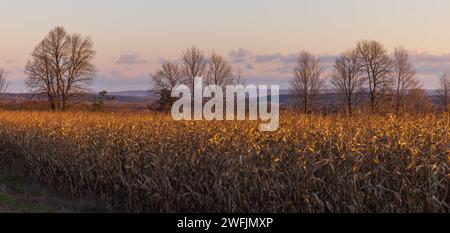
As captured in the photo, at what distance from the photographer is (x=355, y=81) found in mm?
69875

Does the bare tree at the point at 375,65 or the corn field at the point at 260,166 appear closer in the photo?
the corn field at the point at 260,166

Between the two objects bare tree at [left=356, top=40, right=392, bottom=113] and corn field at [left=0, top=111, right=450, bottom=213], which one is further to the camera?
bare tree at [left=356, top=40, right=392, bottom=113]

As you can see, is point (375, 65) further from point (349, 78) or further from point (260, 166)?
point (260, 166)

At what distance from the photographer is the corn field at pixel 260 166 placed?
7273mm

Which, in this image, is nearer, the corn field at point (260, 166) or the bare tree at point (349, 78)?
the corn field at point (260, 166)

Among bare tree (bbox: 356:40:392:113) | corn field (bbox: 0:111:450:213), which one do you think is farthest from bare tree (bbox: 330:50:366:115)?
corn field (bbox: 0:111:450:213)

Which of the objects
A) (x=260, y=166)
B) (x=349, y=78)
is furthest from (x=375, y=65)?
(x=260, y=166)

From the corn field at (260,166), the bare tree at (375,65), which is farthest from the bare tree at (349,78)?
the corn field at (260,166)

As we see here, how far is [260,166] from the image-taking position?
8.77 metres

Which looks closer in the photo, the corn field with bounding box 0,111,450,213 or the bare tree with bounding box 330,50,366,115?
the corn field with bounding box 0,111,450,213

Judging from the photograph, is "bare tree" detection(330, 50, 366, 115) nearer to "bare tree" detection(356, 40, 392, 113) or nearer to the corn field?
"bare tree" detection(356, 40, 392, 113)

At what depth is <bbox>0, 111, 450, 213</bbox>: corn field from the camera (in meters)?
7.27

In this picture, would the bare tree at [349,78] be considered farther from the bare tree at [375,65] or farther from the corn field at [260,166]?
the corn field at [260,166]
